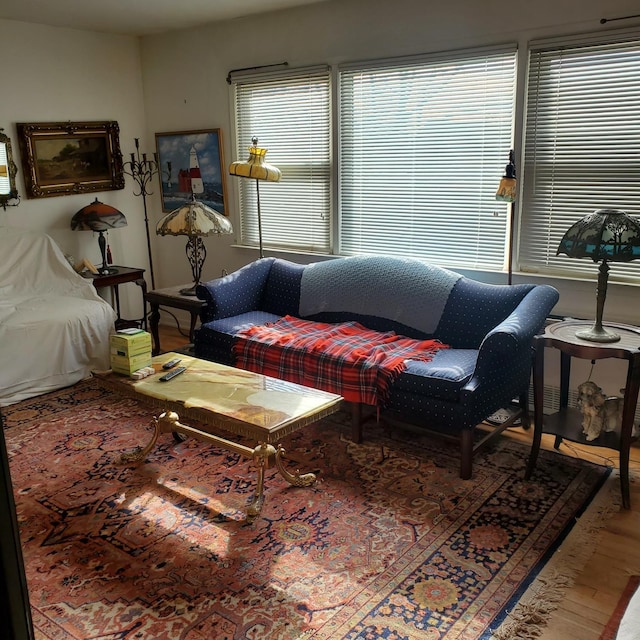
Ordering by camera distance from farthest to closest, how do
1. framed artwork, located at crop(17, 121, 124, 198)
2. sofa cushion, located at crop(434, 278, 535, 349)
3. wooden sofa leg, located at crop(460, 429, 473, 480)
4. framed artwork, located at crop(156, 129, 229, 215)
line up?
1. framed artwork, located at crop(156, 129, 229, 215)
2. framed artwork, located at crop(17, 121, 124, 198)
3. sofa cushion, located at crop(434, 278, 535, 349)
4. wooden sofa leg, located at crop(460, 429, 473, 480)

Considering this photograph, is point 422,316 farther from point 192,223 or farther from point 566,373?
point 192,223

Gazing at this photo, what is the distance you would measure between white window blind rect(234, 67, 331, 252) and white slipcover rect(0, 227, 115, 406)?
4.78 feet

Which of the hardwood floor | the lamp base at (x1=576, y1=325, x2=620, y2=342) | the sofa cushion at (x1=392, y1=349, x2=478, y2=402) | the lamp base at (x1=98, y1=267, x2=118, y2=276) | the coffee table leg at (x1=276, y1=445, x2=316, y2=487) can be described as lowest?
the hardwood floor

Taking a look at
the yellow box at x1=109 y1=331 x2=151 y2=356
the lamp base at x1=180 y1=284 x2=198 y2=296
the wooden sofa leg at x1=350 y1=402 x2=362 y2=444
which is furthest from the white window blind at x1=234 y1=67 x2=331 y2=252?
the yellow box at x1=109 y1=331 x2=151 y2=356

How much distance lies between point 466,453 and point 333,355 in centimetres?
89

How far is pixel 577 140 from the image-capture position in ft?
11.8

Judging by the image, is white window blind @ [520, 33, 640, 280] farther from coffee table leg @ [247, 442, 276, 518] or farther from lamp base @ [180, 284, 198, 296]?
lamp base @ [180, 284, 198, 296]

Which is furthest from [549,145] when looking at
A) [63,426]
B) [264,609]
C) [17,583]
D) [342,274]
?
[17,583]

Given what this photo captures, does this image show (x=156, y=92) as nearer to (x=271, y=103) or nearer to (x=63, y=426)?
(x=271, y=103)

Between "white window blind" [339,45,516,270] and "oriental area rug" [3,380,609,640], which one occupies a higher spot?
"white window blind" [339,45,516,270]

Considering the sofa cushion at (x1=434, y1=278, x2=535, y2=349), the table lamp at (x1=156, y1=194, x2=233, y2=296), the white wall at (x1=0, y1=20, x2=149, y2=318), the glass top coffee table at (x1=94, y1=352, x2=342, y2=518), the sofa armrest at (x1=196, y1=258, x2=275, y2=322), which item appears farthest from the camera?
the white wall at (x1=0, y1=20, x2=149, y2=318)

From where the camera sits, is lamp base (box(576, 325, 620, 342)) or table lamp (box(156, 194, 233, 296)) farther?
table lamp (box(156, 194, 233, 296))

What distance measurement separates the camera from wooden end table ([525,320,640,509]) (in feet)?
9.45

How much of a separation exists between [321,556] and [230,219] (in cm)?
344
